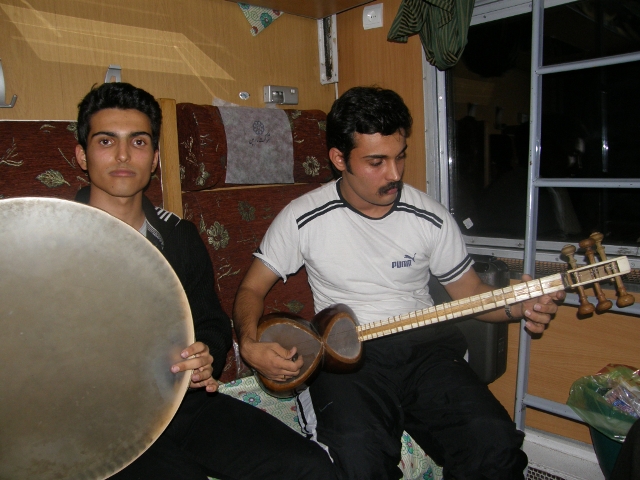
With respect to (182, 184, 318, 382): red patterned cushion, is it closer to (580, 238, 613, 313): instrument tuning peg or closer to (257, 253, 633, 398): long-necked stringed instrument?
(257, 253, 633, 398): long-necked stringed instrument

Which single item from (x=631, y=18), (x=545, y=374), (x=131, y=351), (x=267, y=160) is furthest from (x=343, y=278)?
(x=631, y=18)

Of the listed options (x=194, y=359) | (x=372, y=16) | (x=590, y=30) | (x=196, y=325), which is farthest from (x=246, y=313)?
(x=590, y=30)

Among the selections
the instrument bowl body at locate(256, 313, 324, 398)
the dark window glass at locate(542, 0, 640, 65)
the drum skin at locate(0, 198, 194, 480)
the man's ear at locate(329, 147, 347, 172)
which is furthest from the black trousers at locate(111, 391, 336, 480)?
the dark window glass at locate(542, 0, 640, 65)

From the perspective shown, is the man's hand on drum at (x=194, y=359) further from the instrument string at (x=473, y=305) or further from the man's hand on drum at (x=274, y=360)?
A: the instrument string at (x=473, y=305)

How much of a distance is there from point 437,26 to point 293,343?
1.44 m

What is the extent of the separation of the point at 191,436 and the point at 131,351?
1.60ft

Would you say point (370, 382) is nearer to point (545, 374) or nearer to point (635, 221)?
point (545, 374)

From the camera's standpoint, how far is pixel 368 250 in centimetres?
174

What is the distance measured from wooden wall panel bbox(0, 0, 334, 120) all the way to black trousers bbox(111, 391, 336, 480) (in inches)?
46.7

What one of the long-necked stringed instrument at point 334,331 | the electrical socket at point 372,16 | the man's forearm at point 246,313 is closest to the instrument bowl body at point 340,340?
the long-necked stringed instrument at point 334,331

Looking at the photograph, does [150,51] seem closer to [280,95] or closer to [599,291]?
[280,95]

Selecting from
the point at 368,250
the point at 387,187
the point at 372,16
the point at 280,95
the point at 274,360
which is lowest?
the point at 274,360

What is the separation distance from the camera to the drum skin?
95 cm

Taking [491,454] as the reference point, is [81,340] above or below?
above
